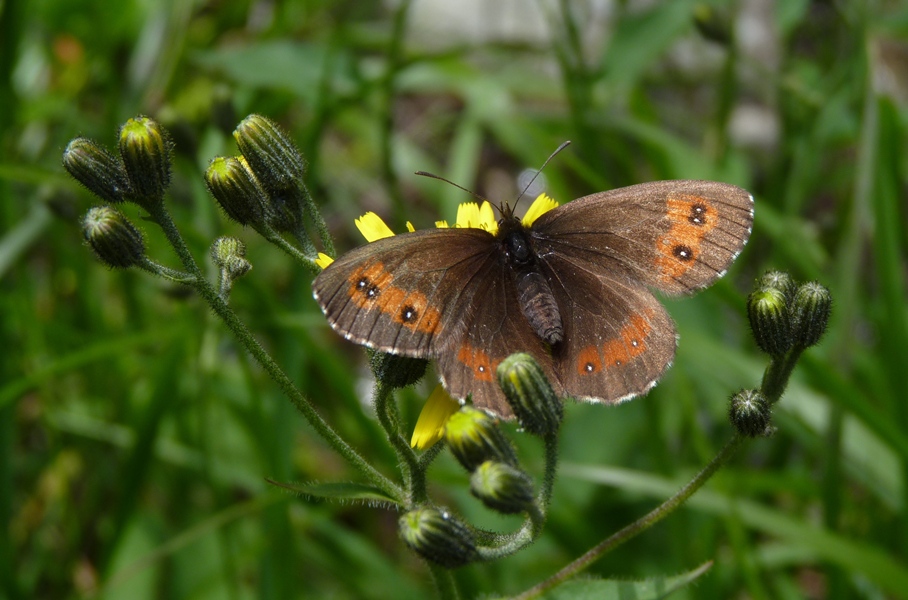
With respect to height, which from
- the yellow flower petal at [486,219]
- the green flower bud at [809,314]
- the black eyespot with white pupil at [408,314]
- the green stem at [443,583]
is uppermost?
the black eyespot with white pupil at [408,314]

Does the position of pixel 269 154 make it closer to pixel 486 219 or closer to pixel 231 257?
pixel 231 257

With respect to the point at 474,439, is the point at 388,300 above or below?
above

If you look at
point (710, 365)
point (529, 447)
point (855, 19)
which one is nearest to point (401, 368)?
point (710, 365)

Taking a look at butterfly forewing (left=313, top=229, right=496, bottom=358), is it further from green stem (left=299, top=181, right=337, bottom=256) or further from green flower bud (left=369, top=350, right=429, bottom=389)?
green stem (left=299, top=181, right=337, bottom=256)

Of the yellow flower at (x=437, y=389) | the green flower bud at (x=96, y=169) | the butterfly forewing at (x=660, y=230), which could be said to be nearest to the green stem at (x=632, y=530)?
the yellow flower at (x=437, y=389)

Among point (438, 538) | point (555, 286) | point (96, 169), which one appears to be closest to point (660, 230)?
point (555, 286)

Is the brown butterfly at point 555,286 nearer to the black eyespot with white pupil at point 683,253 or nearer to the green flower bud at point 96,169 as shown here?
the black eyespot with white pupil at point 683,253

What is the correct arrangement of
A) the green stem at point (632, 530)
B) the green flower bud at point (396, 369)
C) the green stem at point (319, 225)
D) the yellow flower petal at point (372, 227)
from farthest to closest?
the yellow flower petal at point (372, 227) → the green stem at point (319, 225) → the green flower bud at point (396, 369) → the green stem at point (632, 530)
